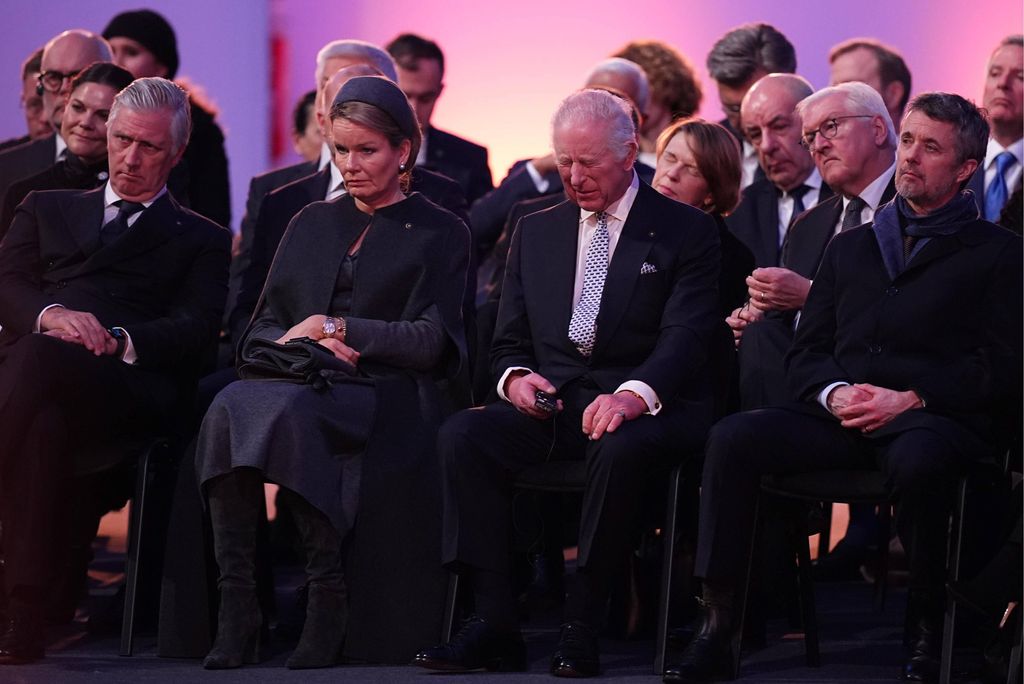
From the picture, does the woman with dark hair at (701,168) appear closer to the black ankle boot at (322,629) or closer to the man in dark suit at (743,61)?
the man in dark suit at (743,61)

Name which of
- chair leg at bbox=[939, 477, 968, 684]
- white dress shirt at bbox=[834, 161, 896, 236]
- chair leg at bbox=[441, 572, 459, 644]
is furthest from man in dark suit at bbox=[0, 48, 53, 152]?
chair leg at bbox=[939, 477, 968, 684]

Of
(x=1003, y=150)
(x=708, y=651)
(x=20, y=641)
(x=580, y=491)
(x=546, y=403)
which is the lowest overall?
(x=20, y=641)

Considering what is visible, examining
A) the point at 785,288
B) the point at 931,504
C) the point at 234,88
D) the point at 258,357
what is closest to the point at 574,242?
the point at 785,288

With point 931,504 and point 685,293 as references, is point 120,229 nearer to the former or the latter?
point 685,293

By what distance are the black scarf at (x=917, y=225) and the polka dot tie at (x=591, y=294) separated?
0.71 metres

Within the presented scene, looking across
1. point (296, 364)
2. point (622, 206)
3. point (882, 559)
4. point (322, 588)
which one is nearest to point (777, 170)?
point (622, 206)

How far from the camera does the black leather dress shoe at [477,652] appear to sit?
4.08 metres

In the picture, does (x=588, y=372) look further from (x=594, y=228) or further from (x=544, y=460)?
(x=594, y=228)

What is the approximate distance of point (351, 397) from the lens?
175 inches

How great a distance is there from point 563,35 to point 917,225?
3682mm

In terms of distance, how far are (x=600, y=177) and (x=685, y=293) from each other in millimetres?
384

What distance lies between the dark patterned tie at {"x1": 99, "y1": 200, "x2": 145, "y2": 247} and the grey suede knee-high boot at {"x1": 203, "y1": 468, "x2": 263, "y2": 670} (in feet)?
3.07

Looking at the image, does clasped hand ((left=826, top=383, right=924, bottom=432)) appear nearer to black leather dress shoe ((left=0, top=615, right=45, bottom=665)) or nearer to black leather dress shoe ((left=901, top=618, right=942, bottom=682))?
black leather dress shoe ((left=901, top=618, right=942, bottom=682))

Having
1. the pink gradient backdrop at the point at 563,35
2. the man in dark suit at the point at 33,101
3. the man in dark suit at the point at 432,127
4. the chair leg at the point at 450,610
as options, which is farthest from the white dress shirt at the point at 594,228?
the pink gradient backdrop at the point at 563,35
